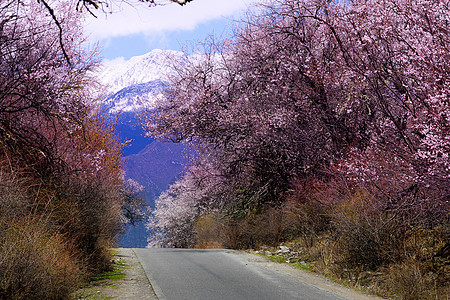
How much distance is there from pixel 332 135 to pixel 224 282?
8030 mm

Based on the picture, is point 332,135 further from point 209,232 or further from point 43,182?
point 209,232

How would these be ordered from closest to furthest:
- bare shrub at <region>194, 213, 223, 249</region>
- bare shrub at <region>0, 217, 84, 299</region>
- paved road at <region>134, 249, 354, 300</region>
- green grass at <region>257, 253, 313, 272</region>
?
bare shrub at <region>0, 217, 84, 299</region>
paved road at <region>134, 249, 354, 300</region>
green grass at <region>257, 253, 313, 272</region>
bare shrub at <region>194, 213, 223, 249</region>

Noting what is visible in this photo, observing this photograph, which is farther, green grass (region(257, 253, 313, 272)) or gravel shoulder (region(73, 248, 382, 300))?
green grass (region(257, 253, 313, 272))

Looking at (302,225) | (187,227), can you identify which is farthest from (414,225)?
(187,227)

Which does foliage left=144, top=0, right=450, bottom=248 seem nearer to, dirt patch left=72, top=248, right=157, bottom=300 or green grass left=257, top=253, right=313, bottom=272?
green grass left=257, top=253, right=313, bottom=272

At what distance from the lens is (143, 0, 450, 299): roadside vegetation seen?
8992 millimetres

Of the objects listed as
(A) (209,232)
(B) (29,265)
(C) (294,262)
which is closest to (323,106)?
(C) (294,262)

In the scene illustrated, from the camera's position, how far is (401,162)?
9.77m

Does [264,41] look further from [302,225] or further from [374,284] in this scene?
[374,284]

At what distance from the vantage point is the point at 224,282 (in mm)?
10047

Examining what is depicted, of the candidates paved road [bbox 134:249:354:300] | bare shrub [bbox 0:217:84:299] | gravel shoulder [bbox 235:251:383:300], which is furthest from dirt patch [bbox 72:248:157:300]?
gravel shoulder [bbox 235:251:383:300]

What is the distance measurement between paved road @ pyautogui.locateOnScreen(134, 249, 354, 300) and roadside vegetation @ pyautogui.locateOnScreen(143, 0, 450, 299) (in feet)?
4.73

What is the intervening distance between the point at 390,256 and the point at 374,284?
29.5 inches

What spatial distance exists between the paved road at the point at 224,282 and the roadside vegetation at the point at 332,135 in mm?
1442
